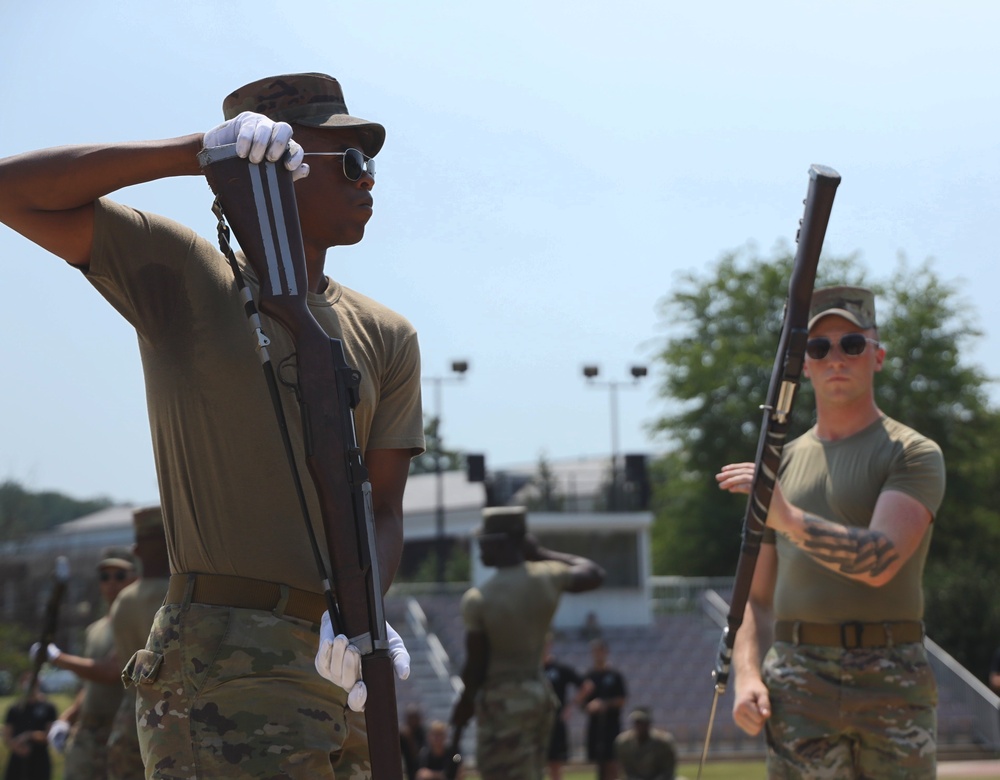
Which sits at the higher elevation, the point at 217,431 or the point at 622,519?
the point at 217,431

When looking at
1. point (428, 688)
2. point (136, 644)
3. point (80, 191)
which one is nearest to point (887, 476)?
point (80, 191)

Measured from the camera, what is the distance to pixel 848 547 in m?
5.14

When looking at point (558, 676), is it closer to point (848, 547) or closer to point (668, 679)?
point (848, 547)

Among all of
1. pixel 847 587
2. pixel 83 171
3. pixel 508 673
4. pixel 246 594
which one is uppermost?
pixel 83 171

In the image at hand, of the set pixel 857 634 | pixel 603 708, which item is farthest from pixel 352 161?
pixel 603 708

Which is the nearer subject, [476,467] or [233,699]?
[233,699]

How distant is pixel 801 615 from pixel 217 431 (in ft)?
9.26

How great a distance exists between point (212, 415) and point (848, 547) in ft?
8.59

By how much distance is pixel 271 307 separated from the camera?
329 centimetres

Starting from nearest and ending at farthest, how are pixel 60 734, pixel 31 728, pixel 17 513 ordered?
pixel 60 734
pixel 31 728
pixel 17 513

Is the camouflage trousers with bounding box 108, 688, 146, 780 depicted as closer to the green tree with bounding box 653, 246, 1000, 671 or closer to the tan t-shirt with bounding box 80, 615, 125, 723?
the tan t-shirt with bounding box 80, 615, 125, 723

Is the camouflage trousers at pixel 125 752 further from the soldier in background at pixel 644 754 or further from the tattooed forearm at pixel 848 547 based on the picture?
the soldier in background at pixel 644 754

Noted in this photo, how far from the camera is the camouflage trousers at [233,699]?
10.9 ft

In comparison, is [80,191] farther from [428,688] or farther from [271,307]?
[428,688]
